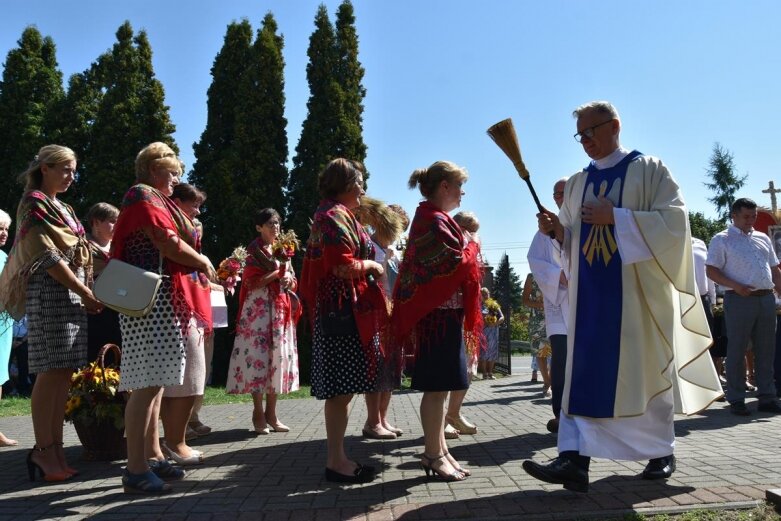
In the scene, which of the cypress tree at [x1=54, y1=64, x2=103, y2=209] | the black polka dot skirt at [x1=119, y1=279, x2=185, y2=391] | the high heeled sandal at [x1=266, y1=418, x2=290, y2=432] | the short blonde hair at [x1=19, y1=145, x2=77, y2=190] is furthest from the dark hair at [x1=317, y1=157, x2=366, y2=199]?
the cypress tree at [x1=54, y1=64, x2=103, y2=209]

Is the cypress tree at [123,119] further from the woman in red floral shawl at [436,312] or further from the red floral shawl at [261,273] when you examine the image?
the woman in red floral shawl at [436,312]

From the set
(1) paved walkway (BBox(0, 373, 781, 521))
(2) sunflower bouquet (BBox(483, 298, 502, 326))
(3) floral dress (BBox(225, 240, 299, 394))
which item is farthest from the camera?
(2) sunflower bouquet (BBox(483, 298, 502, 326))

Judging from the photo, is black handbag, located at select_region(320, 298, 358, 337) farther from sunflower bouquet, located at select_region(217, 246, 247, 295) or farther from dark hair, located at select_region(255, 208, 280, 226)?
sunflower bouquet, located at select_region(217, 246, 247, 295)

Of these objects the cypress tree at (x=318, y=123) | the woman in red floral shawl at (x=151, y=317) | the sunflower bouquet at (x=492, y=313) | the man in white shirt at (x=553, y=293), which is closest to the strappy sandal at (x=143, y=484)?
the woman in red floral shawl at (x=151, y=317)

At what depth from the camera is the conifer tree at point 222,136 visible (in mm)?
21234

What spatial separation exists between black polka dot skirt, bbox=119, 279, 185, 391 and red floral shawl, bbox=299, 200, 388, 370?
0.85 meters

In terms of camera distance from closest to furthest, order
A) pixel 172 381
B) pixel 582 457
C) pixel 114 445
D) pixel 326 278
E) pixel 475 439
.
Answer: pixel 582 457 < pixel 172 381 < pixel 326 278 < pixel 114 445 < pixel 475 439

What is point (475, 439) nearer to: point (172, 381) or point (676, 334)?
point (676, 334)

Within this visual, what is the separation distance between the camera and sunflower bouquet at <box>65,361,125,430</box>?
536cm

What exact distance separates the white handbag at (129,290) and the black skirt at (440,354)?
1.62 m

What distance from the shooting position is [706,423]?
676 cm

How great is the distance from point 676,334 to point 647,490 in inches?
38.8

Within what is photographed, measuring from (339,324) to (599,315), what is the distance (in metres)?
1.57

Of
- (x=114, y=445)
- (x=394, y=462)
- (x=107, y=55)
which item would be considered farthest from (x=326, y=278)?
(x=107, y=55)
